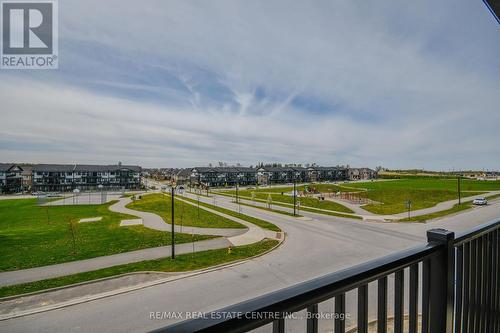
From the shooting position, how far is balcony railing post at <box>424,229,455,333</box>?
195cm

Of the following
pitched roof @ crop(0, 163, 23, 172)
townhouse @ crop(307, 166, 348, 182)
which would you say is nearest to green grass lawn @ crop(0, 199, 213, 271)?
pitched roof @ crop(0, 163, 23, 172)

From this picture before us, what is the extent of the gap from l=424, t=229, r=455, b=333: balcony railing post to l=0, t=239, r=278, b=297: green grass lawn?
460 inches

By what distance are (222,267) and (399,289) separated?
11.8 metres

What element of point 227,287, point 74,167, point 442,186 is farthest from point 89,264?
point 74,167

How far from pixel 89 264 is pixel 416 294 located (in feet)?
51.8

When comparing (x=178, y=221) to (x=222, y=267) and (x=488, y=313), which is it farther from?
(x=488, y=313)

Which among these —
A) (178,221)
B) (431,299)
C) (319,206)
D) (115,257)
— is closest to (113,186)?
(178,221)

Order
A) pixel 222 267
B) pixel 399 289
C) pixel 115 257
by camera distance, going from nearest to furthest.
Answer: pixel 399 289, pixel 222 267, pixel 115 257

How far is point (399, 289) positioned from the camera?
169 centimetres

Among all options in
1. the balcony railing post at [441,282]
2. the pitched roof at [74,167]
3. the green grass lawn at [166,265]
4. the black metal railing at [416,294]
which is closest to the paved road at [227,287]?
the green grass lawn at [166,265]

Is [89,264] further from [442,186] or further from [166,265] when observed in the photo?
[442,186]

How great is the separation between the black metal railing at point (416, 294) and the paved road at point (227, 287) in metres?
2.82

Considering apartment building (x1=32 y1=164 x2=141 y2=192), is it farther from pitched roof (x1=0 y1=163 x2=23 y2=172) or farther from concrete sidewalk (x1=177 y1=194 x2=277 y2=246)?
concrete sidewalk (x1=177 y1=194 x2=277 y2=246)

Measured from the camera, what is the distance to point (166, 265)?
12688 mm
